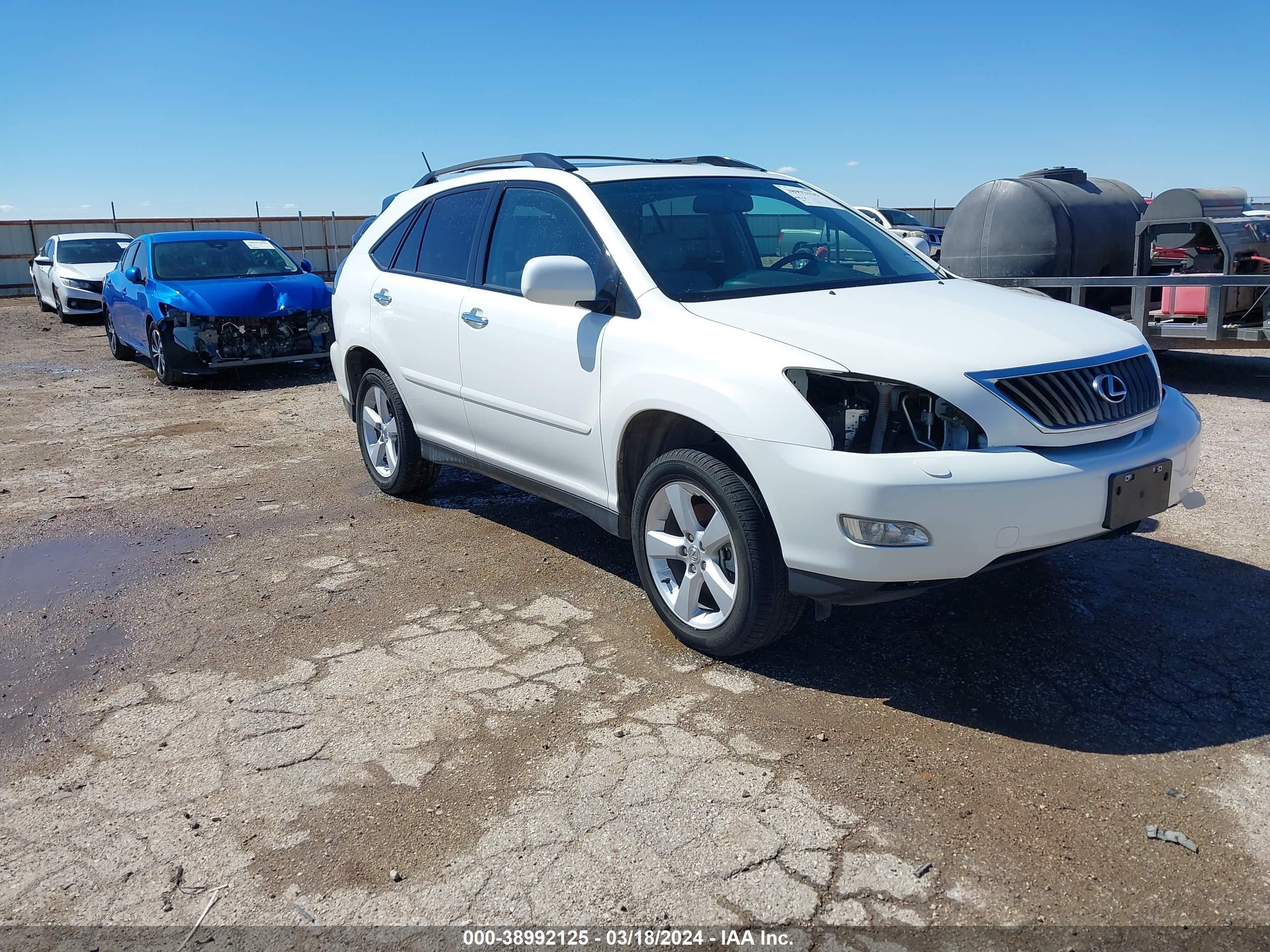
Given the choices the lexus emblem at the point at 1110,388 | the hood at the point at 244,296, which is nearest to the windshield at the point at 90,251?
the hood at the point at 244,296

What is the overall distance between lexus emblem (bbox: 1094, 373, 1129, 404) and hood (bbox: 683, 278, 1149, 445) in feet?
0.29

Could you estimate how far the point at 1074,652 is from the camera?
12.5ft

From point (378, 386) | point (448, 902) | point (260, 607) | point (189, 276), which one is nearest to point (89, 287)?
point (189, 276)

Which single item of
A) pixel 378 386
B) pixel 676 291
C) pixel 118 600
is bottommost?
pixel 118 600

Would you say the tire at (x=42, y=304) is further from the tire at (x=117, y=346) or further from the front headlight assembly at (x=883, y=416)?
the front headlight assembly at (x=883, y=416)

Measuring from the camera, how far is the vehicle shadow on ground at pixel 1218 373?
8.96 metres

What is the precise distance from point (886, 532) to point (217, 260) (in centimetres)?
1027

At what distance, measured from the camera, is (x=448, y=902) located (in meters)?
2.58

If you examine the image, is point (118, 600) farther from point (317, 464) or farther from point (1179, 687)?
point (1179, 687)

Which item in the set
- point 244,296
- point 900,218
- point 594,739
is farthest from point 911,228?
point 594,739

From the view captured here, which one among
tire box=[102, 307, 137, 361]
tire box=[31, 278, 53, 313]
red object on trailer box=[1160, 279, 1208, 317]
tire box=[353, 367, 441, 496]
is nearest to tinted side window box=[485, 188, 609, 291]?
tire box=[353, 367, 441, 496]

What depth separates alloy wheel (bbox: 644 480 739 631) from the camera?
367 centimetres

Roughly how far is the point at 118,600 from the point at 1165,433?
14.8ft

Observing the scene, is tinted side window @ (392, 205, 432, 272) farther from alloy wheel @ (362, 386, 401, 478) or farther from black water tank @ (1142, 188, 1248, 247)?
black water tank @ (1142, 188, 1248, 247)
